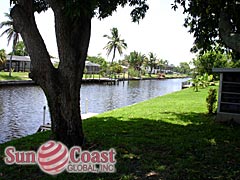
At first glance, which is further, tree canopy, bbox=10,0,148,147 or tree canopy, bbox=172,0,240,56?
tree canopy, bbox=172,0,240,56

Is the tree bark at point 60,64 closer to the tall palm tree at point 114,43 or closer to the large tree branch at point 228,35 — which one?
the large tree branch at point 228,35

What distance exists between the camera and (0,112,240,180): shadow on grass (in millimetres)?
5340

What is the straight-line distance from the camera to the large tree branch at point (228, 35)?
15.4 feet

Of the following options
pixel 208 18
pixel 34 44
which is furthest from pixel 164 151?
pixel 208 18

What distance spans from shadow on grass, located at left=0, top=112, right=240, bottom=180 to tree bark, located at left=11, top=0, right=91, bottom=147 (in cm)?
89

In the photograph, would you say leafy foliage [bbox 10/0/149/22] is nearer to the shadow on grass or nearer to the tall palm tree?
the shadow on grass

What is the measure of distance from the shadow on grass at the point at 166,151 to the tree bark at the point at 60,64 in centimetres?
89

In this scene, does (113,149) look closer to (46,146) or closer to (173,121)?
(46,146)

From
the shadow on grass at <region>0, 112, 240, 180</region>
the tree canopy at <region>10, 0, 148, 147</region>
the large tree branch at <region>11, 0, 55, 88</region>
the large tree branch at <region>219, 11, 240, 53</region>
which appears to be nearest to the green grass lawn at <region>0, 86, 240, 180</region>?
the shadow on grass at <region>0, 112, 240, 180</region>

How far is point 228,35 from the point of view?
507 centimetres

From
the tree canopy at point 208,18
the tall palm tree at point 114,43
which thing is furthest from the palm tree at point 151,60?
the tree canopy at point 208,18

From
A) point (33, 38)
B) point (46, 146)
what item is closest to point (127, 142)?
point (46, 146)

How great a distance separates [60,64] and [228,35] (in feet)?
12.0

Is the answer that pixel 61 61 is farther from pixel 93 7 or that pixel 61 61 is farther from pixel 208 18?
pixel 208 18
